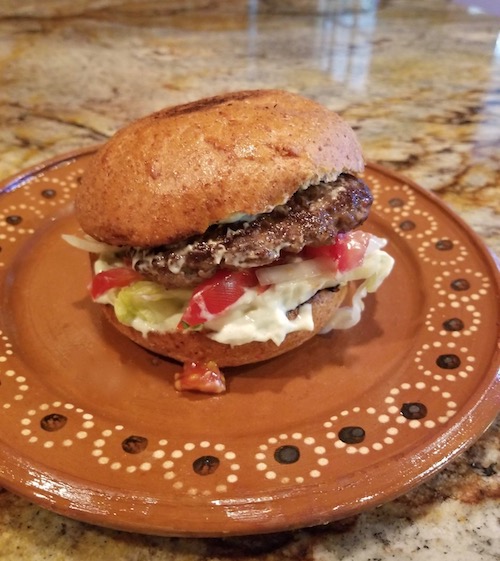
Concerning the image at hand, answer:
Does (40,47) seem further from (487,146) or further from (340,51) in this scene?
(487,146)

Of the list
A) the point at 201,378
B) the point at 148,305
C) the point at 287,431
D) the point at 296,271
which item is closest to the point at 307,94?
the point at 296,271

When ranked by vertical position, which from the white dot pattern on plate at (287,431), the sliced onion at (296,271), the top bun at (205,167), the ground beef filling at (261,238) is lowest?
the white dot pattern on plate at (287,431)

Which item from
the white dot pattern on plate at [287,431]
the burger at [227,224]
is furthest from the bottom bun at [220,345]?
the white dot pattern on plate at [287,431]

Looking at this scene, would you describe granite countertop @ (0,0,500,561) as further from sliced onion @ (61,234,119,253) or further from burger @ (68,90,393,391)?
sliced onion @ (61,234,119,253)

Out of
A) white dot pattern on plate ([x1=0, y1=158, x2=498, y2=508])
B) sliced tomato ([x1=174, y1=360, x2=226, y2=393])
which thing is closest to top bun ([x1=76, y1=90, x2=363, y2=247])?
sliced tomato ([x1=174, y1=360, x2=226, y2=393])

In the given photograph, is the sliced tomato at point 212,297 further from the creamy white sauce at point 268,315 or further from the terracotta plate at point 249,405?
the terracotta plate at point 249,405

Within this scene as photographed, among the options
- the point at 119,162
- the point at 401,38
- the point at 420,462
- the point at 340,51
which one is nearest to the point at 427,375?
the point at 420,462

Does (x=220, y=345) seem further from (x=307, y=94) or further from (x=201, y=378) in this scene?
(x=307, y=94)
